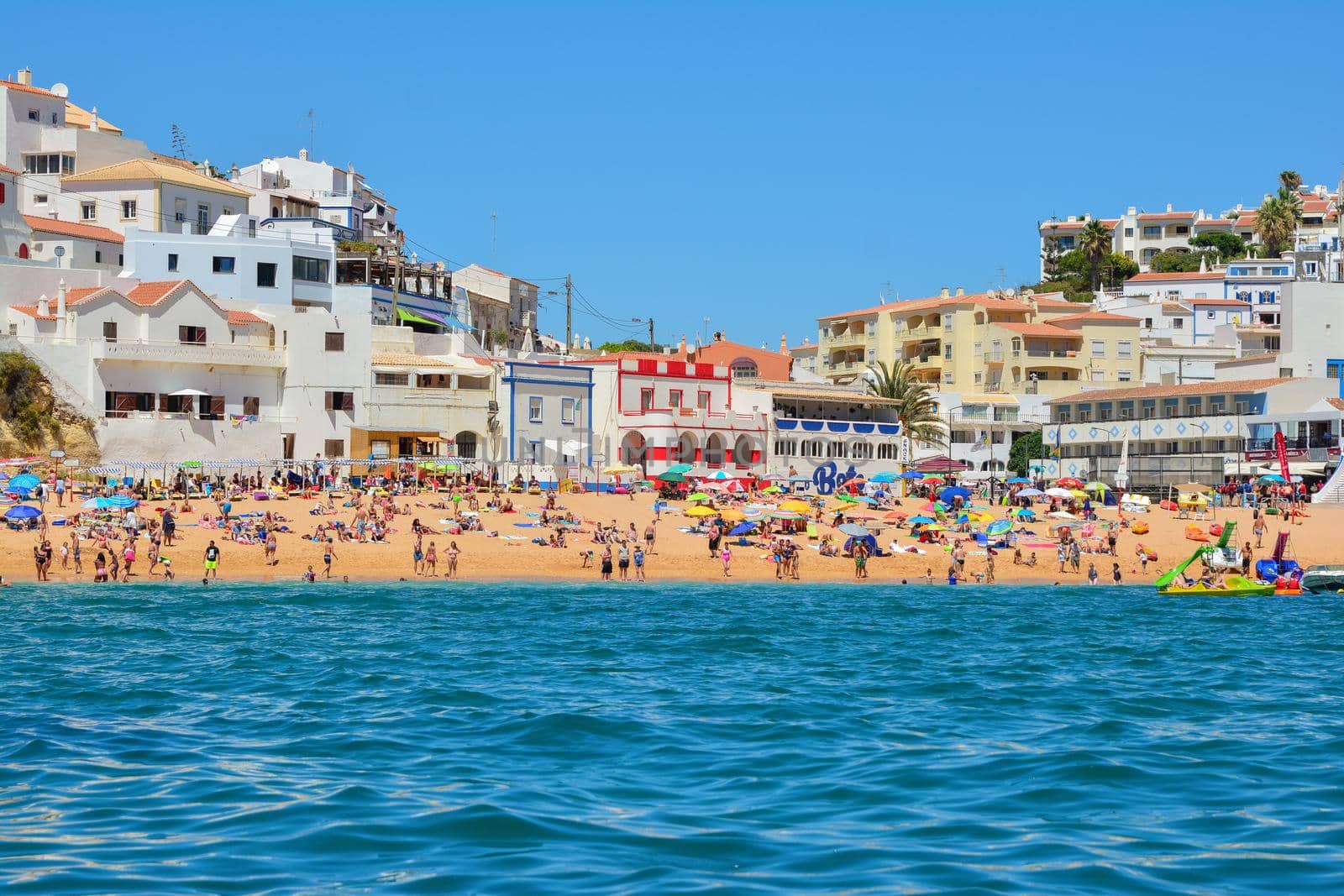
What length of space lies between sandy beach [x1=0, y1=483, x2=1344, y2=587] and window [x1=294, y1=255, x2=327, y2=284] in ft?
65.1

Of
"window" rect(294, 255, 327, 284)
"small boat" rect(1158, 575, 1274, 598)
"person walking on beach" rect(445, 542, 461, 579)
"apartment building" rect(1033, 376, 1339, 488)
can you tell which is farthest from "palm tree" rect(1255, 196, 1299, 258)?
"person walking on beach" rect(445, 542, 461, 579)

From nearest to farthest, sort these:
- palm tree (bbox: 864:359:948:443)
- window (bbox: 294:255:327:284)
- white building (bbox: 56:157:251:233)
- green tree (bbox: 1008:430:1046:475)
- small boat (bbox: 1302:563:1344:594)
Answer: small boat (bbox: 1302:563:1344:594)
window (bbox: 294:255:327:284)
white building (bbox: 56:157:251:233)
palm tree (bbox: 864:359:948:443)
green tree (bbox: 1008:430:1046:475)

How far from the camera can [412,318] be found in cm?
7831

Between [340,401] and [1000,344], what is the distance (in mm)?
44997

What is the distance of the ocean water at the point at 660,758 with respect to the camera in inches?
540

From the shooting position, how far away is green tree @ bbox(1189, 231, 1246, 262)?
5349 inches

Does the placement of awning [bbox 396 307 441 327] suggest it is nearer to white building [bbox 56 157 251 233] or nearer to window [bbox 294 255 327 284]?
window [bbox 294 255 327 284]

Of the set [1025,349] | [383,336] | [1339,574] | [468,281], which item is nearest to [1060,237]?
[1025,349]

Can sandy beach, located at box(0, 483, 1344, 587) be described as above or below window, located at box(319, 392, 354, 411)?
below

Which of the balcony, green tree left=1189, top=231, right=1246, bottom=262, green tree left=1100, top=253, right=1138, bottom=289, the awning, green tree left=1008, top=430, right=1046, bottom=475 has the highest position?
green tree left=1189, top=231, right=1246, bottom=262

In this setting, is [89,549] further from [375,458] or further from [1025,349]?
[1025,349]

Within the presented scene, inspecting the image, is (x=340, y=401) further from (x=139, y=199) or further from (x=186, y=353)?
(x=139, y=199)

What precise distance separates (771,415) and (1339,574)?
108 feet

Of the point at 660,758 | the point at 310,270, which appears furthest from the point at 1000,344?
the point at 660,758
